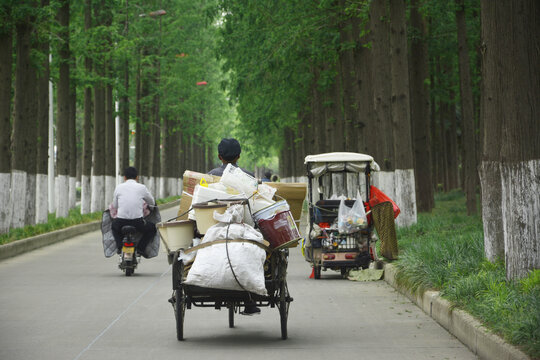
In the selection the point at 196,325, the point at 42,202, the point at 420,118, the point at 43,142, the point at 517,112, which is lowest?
the point at 196,325

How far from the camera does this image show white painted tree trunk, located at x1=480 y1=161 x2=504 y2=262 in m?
11.3

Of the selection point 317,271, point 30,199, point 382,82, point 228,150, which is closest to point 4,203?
point 30,199

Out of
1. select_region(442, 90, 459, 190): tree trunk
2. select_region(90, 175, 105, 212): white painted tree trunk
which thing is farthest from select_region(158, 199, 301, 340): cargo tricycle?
select_region(442, 90, 459, 190): tree trunk

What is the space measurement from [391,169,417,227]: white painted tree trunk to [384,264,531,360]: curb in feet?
28.5

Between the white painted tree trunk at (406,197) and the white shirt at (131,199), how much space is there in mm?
7317

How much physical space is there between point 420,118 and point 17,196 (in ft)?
43.8

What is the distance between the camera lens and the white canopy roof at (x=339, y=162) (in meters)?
16.2

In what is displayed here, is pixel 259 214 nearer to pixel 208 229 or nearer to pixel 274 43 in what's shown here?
pixel 208 229

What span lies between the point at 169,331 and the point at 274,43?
62.9ft

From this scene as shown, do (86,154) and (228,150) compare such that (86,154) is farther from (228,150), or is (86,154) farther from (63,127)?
(228,150)

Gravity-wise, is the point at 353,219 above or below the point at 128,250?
above

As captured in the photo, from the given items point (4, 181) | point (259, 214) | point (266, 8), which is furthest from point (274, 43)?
point (259, 214)

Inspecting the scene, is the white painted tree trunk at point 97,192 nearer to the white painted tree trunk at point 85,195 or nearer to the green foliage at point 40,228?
the white painted tree trunk at point 85,195

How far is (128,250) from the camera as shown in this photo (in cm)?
1578
